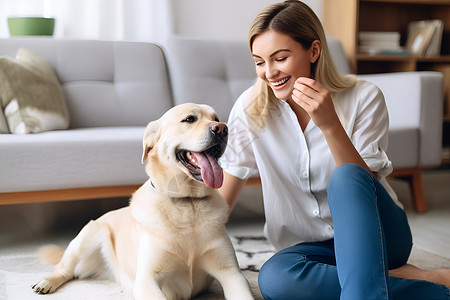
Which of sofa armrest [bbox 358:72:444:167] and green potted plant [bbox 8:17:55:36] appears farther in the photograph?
green potted plant [bbox 8:17:55:36]

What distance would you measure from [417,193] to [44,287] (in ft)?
6.34

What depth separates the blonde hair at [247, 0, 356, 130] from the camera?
1.23 meters

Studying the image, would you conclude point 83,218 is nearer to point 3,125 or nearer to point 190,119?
point 3,125

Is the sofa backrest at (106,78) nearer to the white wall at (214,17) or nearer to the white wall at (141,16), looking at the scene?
the white wall at (141,16)

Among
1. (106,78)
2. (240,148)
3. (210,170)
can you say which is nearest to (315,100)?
(210,170)

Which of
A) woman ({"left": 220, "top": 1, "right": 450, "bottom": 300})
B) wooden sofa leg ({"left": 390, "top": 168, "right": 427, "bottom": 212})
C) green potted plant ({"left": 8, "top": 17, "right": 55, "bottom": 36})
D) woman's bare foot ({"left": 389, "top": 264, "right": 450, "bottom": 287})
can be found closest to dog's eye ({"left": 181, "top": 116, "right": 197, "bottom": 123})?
woman ({"left": 220, "top": 1, "right": 450, "bottom": 300})

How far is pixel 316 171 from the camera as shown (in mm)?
1372

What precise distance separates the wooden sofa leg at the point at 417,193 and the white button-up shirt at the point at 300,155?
124 cm

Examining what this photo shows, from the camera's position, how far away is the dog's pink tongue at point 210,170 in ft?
3.68

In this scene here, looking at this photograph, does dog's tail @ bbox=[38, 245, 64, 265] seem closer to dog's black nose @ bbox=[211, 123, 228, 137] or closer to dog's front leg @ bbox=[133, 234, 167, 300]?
dog's front leg @ bbox=[133, 234, 167, 300]

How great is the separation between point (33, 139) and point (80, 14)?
4.91 ft

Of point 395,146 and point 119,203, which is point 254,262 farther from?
point 119,203

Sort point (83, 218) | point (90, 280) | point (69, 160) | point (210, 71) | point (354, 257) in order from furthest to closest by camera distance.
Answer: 1. point (210, 71)
2. point (83, 218)
3. point (69, 160)
4. point (90, 280)
5. point (354, 257)

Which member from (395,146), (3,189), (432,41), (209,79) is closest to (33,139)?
(3,189)
